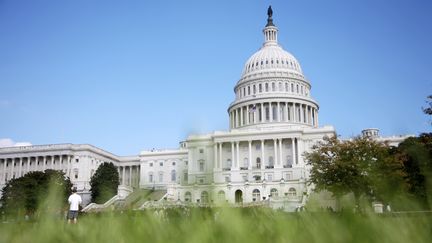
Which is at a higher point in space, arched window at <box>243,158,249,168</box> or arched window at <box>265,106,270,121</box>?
arched window at <box>265,106,270,121</box>

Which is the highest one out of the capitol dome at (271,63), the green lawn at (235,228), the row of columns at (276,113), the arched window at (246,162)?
the capitol dome at (271,63)

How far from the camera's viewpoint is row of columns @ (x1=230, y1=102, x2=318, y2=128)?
109 m

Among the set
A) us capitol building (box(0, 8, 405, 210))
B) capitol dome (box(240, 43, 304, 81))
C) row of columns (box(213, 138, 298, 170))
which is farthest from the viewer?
capitol dome (box(240, 43, 304, 81))

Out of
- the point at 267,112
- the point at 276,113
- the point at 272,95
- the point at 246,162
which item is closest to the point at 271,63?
the point at 272,95

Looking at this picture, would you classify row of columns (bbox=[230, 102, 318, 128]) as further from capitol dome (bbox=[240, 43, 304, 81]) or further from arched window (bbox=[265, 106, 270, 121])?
capitol dome (bbox=[240, 43, 304, 81])

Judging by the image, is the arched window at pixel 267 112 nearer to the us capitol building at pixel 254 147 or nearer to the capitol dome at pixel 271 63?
the us capitol building at pixel 254 147

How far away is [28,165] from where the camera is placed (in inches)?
4729

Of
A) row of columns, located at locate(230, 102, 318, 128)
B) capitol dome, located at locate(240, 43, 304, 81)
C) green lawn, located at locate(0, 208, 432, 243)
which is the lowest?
green lawn, located at locate(0, 208, 432, 243)

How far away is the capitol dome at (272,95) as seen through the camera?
360ft

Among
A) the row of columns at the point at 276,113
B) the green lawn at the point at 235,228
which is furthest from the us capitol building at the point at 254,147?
the green lawn at the point at 235,228

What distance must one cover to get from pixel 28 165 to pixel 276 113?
67414 mm

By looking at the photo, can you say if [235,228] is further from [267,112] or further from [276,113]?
[267,112]

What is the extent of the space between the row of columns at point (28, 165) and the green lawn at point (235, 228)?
117699 millimetres

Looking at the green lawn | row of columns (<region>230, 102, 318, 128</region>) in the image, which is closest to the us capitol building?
row of columns (<region>230, 102, 318, 128</region>)
